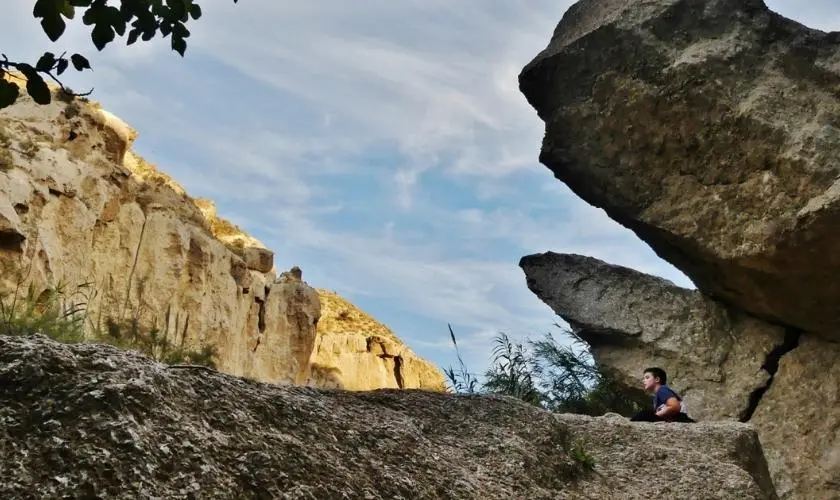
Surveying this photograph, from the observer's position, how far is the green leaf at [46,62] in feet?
9.94

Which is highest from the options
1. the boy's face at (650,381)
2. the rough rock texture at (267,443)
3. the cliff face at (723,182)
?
the cliff face at (723,182)

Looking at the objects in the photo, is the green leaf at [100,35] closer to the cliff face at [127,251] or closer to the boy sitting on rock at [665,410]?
the boy sitting on rock at [665,410]

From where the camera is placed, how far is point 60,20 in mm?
2850

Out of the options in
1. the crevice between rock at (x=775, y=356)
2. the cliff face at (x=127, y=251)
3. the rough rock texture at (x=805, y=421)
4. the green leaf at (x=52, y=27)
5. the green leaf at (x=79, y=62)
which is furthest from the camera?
the cliff face at (x=127, y=251)

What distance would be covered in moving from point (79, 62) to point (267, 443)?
1.58m

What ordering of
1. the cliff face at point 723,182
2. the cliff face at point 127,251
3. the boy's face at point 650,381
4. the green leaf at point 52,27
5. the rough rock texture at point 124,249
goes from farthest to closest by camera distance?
the rough rock texture at point 124,249 < the cliff face at point 127,251 < the cliff face at point 723,182 < the boy's face at point 650,381 < the green leaf at point 52,27

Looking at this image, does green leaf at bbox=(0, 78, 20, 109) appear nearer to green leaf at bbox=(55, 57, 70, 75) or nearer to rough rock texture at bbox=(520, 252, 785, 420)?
green leaf at bbox=(55, 57, 70, 75)

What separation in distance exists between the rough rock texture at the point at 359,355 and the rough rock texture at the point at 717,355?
19.7m

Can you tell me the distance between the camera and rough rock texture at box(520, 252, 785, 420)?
10633mm

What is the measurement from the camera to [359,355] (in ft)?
111

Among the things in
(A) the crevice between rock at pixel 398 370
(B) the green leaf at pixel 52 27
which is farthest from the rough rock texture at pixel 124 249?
(B) the green leaf at pixel 52 27

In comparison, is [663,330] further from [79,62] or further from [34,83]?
[34,83]

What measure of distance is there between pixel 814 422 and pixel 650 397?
1.96m

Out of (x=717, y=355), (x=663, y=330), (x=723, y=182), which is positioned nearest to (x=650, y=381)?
(x=723, y=182)
